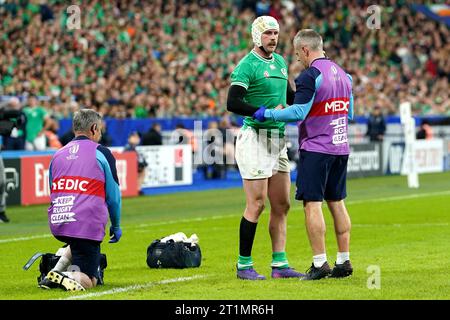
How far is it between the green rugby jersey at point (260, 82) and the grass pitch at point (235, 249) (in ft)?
5.05

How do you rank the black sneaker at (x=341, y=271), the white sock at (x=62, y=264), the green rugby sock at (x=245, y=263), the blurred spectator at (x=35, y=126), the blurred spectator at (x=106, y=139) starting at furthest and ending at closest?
the blurred spectator at (x=106, y=139), the blurred spectator at (x=35, y=126), the green rugby sock at (x=245, y=263), the black sneaker at (x=341, y=271), the white sock at (x=62, y=264)

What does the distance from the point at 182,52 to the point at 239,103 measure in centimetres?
2464

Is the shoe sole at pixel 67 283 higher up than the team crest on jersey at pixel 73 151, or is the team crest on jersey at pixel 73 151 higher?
the team crest on jersey at pixel 73 151

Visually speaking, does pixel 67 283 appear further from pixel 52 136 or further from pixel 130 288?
pixel 52 136

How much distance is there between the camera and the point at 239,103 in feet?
35.3

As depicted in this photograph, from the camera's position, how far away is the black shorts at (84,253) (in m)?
10.3

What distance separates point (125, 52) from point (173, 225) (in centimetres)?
1527

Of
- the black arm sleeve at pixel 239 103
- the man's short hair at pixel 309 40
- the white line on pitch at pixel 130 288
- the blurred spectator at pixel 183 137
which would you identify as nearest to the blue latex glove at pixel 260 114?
the black arm sleeve at pixel 239 103

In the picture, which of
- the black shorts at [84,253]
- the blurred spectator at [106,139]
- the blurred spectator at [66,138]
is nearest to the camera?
the black shorts at [84,253]

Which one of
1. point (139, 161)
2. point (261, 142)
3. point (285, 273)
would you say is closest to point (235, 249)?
point (285, 273)

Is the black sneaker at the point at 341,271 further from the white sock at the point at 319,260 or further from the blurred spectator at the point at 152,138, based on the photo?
the blurred spectator at the point at 152,138

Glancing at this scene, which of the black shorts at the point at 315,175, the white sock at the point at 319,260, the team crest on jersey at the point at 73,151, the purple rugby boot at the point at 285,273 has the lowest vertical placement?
the purple rugby boot at the point at 285,273

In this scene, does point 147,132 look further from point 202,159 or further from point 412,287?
point 412,287
